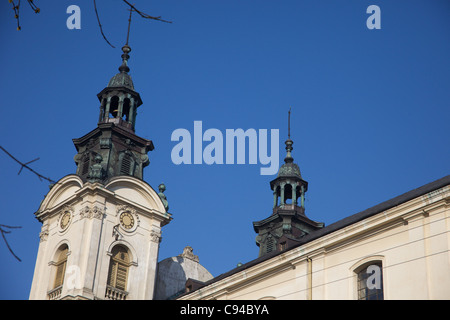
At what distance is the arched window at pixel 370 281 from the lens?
75.4 feet

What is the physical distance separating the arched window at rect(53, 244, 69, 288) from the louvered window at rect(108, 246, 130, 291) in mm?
2251

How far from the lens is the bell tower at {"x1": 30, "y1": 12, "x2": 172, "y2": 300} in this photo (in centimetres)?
3466

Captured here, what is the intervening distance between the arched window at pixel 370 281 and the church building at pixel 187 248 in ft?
0.11

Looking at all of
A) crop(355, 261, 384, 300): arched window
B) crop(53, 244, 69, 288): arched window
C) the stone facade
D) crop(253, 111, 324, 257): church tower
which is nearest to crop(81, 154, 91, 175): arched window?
the stone facade

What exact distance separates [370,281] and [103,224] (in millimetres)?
16128

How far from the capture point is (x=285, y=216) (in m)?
45.1

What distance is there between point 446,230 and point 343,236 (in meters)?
3.89

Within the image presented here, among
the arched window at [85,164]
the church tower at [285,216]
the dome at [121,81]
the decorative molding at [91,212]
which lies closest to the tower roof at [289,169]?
the church tower at [285,216]

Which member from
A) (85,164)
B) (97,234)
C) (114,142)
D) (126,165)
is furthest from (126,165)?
(97,234)

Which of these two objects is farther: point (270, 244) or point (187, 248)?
point (270, 244)

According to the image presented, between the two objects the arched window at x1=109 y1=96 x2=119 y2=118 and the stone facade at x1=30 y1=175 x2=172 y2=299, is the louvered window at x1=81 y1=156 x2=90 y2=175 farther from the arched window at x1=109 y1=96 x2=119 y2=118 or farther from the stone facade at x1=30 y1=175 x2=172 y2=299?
the arched window at x1=109 y1=96 x2=119 y2=118

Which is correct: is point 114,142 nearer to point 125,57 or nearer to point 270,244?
point 125,57
